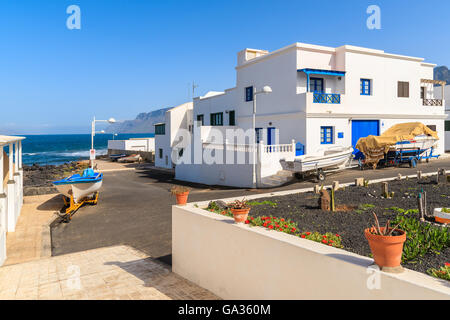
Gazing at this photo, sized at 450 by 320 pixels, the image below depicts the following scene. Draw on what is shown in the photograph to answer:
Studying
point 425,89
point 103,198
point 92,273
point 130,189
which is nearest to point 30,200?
point 103,198

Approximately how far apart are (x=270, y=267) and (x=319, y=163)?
602 inches

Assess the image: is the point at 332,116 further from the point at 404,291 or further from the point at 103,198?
the point at 404,291

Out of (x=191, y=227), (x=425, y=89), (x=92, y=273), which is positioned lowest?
(x=92, y=273)

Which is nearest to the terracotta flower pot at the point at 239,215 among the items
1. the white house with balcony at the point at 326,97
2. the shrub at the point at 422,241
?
the shrub at the point at 422,241

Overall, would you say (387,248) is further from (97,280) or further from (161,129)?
(161,129)

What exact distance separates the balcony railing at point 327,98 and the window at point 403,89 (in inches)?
264

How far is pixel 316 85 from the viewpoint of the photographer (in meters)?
24.6

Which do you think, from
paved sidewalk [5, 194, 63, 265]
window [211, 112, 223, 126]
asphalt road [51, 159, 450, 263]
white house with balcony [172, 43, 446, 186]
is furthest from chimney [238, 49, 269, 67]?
paved sidewalk [5, 194, 63, 265]

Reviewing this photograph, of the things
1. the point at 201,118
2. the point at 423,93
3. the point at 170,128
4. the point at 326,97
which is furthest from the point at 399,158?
the point at 170,128

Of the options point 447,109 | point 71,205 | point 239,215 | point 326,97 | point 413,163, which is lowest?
point 71,205

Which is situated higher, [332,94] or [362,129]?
[332,94]

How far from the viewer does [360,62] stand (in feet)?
82.8

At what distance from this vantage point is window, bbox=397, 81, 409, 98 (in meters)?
27.0
